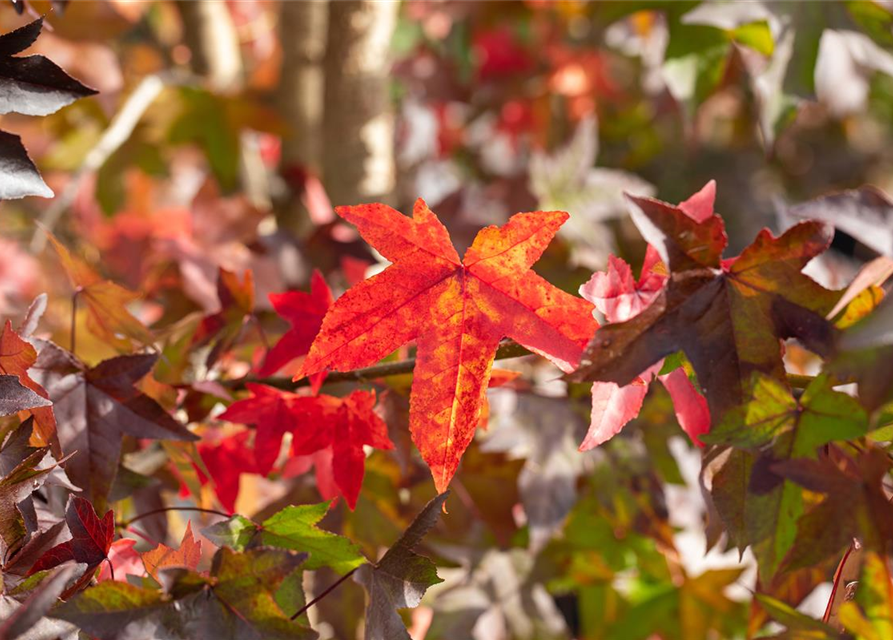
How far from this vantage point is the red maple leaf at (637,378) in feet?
1.54

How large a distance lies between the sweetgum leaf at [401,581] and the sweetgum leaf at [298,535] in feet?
0.09

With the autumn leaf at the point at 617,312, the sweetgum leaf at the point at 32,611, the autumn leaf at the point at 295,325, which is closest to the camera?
the sweetgum leaf at the point at 32,611

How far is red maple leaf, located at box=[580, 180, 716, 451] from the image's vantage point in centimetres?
47

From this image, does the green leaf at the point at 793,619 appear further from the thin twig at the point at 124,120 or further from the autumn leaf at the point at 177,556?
the thin twig at the point at 124,120

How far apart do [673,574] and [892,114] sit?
1976 mm

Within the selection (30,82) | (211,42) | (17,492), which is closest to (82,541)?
(17,492)

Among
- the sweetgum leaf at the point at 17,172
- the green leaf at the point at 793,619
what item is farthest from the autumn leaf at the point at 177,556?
the green leaf at the point at 793,619

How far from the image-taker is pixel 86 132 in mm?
1438

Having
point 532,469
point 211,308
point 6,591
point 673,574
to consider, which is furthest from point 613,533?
point 6,591

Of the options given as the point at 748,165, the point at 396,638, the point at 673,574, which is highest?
the point at 396,638

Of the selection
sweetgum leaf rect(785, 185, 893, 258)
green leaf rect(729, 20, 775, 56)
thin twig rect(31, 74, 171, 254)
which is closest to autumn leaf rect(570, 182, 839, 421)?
sweetgum leaf rect(785, 185, 893, 258)

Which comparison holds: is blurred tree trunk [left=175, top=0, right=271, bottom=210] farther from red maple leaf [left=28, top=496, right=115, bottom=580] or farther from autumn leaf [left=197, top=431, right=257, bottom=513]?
red maple leaf [left=28, top=496, right=115, bottom=580]

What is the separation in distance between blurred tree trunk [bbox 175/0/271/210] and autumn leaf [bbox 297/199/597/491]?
959mm

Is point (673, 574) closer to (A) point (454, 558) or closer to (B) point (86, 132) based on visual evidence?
(A) point (454, 558)
